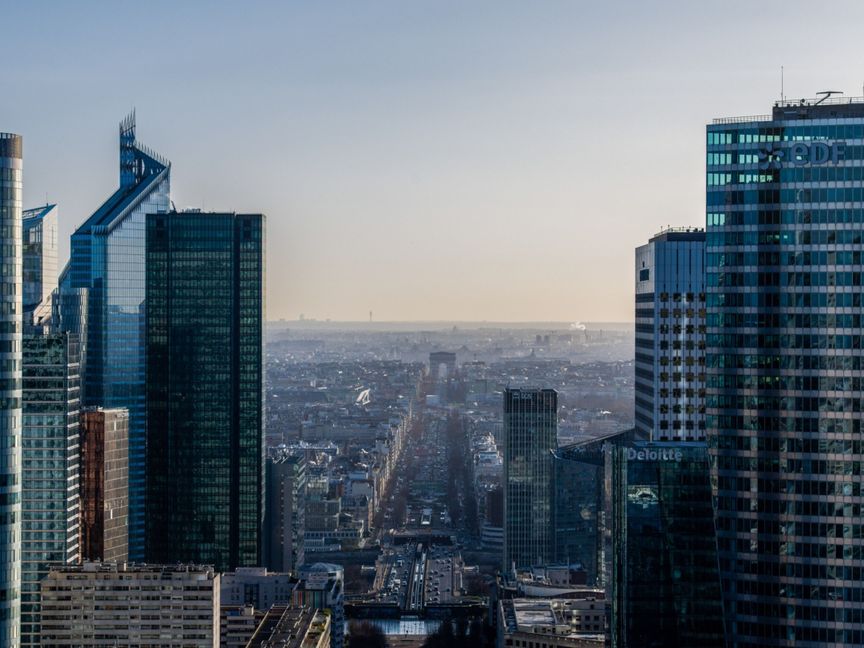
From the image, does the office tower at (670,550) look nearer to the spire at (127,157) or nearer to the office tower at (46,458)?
the office tower at (46,458)

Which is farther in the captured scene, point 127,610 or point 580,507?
point 580,507

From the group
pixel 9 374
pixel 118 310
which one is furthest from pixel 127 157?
pixel 9 374

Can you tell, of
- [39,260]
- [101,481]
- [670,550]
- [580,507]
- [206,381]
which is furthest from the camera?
[580,507]

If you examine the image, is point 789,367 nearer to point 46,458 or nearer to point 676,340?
point 676,340

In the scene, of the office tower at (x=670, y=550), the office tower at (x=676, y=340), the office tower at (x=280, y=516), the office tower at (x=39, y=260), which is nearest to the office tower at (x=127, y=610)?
the office tower at (x=39, y=260)

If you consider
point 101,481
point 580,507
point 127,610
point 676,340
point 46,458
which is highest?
point 676,340

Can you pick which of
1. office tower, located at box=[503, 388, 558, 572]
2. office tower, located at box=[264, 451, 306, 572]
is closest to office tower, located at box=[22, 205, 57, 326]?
office tower, located at box=[264, 451, 306, 572]

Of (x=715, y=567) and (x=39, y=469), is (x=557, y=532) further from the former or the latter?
(x=715, y=567)

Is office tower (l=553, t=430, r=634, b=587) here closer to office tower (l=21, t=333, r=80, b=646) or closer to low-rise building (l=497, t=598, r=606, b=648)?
low-rise building (l=497, t=598, r=606, b=648)

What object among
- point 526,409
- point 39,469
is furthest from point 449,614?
point 39,469
